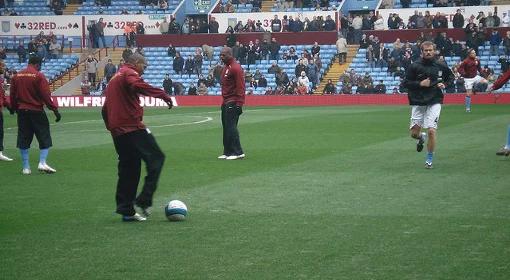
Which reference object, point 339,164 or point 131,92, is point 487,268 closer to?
point 131,92

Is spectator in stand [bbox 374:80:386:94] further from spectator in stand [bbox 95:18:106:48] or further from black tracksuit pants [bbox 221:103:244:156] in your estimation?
black tracksuit pants [bbox 221:103:244:156]

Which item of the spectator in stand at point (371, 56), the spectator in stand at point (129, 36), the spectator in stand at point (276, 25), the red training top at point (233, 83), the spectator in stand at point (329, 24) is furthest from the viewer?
the spectator in stand at point (129, 36)

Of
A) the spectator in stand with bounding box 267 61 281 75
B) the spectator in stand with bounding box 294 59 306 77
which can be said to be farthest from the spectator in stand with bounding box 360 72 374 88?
the spectator in stand with bounding box 267 61 281 75

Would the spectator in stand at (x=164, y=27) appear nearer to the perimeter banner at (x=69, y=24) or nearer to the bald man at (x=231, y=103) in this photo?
the perimeter banner at (x=69, y=24)

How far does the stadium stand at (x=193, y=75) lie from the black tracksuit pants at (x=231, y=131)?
94.3ft

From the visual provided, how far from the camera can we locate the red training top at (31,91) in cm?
1642

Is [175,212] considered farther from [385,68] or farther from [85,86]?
[85,86]

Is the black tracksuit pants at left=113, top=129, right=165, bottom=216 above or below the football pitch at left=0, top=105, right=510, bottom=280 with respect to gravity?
above

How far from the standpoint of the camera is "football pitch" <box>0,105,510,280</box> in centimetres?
838

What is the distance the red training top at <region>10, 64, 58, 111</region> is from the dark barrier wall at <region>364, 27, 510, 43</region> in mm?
33902

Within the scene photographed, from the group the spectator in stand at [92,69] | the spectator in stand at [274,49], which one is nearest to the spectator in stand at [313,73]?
the spectator in stand at [274,49]

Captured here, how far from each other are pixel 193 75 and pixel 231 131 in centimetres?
3252

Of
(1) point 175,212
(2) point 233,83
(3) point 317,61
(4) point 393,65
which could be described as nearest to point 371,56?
(4) point 393,65

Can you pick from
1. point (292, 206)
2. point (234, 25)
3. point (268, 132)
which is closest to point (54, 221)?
point (292, 206)
